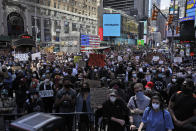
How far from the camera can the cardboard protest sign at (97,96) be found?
196 inches

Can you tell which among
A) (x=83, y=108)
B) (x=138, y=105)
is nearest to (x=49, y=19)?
(x=83, y=108)

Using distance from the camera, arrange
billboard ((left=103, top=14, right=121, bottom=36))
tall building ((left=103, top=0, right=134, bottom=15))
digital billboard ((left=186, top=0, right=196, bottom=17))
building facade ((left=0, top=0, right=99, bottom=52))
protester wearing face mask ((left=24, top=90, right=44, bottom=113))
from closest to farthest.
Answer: protester wearing face mask ((left=24, top=90, right=44, bottom=113))
digital billboard ((left=186, top=0, right=196, bottom=17))
building facade ((left=0, top=0, right=99, bottom=52))
billboard ((left=103, top=14, right=121, bottom=36))
tall building ((left=103, top=0, right=134, bottom=15))

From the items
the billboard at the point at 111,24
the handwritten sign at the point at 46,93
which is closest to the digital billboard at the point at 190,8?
the handwritten sign at the point at 46,93

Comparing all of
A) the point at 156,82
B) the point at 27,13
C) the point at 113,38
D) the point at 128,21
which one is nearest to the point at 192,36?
the point at 156,82

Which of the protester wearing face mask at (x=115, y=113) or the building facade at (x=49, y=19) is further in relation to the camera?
the building facade at (x=49, y=19)

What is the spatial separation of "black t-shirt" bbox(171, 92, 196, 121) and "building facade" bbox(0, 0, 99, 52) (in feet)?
107

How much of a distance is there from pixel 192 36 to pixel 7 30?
41.7 metres

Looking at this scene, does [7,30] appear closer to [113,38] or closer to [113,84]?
[113,84]

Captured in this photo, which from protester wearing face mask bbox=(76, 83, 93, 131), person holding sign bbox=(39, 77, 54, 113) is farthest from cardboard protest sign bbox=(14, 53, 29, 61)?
protester wearing face mask bbox=(76, 83, 93, 131)

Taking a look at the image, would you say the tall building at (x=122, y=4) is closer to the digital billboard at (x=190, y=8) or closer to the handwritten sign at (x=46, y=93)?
the digital billboard at (x=190, y=8)

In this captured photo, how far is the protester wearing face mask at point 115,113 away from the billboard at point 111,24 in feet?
253

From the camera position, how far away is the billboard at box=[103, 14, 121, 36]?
78.8m

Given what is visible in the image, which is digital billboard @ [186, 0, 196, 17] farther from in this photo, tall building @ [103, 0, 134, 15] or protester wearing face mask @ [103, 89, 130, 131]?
tall building @ [103, 0, 134, 15]

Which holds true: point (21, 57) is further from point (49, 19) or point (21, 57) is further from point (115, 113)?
point (49, 19)
